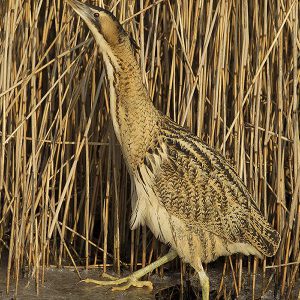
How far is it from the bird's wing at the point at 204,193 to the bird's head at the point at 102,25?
572 millimetres

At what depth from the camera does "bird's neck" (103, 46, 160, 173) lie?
470 cm

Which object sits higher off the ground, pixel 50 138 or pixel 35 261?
pixel 50 138

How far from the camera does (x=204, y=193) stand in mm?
4797

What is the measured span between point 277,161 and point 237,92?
0.47 meters

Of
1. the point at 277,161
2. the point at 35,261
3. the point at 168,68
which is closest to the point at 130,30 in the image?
the point at 168,68

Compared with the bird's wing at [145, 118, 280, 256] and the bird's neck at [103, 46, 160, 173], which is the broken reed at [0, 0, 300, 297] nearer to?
the bird's wing at [145, 118, 280, 256]

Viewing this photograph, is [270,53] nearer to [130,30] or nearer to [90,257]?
[130,30]

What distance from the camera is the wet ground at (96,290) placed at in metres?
4.92

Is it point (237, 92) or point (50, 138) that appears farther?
point (50, 138)

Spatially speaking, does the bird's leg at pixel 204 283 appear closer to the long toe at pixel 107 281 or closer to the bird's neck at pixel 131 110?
the long toe at pixel 107 281

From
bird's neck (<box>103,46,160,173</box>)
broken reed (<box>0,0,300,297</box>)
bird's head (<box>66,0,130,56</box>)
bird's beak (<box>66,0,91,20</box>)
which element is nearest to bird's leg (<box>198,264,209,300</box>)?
broken reed (<box>0,0,300,297</box>)

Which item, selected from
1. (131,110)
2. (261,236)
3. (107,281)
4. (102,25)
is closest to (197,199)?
(261,236)

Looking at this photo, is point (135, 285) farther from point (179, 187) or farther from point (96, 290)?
point (179, 187)

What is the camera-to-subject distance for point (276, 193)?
5.06 meters
